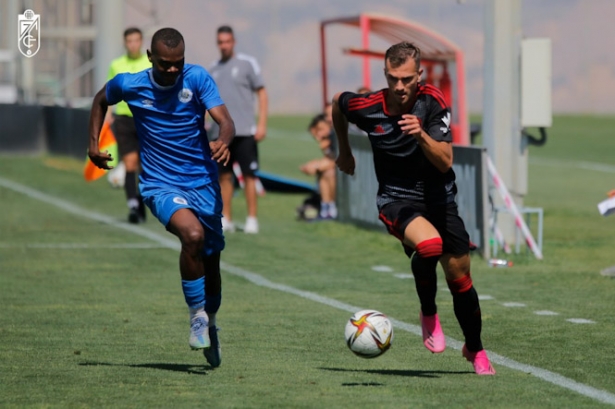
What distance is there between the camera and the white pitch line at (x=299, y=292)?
6.85m

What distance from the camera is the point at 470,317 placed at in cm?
731

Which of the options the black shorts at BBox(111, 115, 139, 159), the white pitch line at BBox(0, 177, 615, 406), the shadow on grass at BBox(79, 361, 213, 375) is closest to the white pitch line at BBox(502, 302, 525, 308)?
the white pitch line at BBox(0, 177, 615, 406)

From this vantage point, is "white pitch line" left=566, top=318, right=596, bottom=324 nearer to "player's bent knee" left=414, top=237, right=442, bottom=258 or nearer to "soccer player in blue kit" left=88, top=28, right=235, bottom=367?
"player's bent knee" left=414, top=237, right=442, bottom=258

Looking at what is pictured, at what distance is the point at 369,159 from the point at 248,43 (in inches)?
1412

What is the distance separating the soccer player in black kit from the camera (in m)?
7.09

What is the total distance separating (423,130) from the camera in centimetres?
696

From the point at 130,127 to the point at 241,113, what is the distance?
5.22ft

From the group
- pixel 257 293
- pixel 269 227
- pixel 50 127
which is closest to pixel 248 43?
pixel 50 127

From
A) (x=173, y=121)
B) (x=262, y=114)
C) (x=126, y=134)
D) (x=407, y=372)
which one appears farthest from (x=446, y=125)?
A: (x=126, y=134)

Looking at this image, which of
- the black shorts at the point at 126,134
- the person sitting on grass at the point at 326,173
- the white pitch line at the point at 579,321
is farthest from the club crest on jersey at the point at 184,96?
the person sitting on grass at the point at 326,173

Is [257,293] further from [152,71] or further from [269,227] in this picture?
[269,227]

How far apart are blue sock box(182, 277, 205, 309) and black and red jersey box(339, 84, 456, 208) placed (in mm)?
1101

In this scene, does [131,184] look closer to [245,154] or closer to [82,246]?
[245,154]

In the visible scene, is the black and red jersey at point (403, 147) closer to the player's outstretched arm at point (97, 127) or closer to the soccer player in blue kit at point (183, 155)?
the soccer player in blue kit at point (183, 155)
